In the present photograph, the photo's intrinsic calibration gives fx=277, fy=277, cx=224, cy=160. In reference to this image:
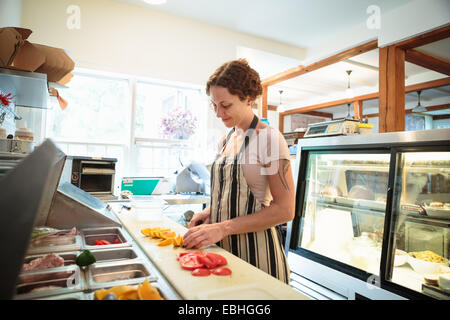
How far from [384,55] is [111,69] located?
3.11 meters

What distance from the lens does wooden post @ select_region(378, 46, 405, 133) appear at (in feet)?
7.93

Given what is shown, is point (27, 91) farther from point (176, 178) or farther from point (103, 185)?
point (176, 178)

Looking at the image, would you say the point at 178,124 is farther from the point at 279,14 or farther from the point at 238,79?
the point at 238,79

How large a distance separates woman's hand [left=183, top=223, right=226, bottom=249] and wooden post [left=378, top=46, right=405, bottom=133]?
81.5 inches

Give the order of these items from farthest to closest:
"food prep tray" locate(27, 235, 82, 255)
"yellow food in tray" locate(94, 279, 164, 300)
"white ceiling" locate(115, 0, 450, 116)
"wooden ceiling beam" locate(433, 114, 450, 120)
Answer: "wooden ceiling beam" locate(433, 114, 450, 120) → "white ceiling" locate(115, 0, 450, 116) → "food prep tray" locate(27, 235, 82, 255) → "yellow food in tray" locate(94, 279, 164, 300)

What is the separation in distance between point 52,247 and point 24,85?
3.99 feet

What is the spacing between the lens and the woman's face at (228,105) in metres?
1.29

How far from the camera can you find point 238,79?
127 cm

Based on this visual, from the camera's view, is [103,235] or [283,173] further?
[103,235]

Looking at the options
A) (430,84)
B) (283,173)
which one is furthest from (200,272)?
(430,84)

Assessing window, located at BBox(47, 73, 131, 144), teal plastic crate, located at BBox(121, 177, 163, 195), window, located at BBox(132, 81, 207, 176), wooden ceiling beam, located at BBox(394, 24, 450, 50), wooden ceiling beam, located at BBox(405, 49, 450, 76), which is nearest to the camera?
wooden ceiling beam, located at BBox(394, 24, 450, 50)

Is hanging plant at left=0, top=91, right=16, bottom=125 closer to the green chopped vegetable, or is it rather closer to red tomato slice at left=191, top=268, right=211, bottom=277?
the green chopped vegetable

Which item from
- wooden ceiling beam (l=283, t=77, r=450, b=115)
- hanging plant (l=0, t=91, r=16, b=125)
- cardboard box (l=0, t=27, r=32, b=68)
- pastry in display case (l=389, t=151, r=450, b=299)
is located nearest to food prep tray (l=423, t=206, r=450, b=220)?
pastry in display case (l=389, t=151, r=450, b=299)

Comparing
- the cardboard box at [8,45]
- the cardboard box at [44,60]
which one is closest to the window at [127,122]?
the cardboard box at [44,60]
